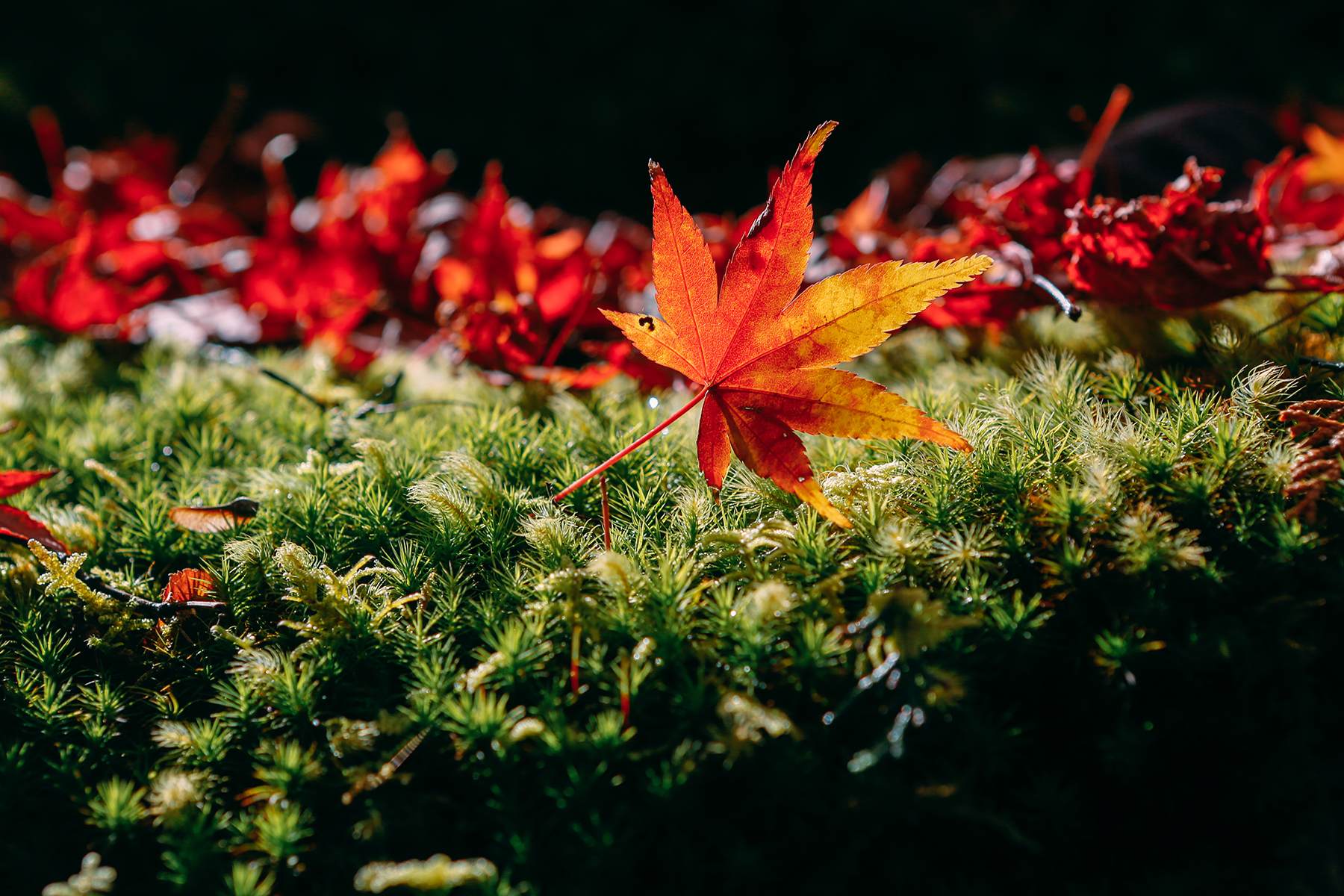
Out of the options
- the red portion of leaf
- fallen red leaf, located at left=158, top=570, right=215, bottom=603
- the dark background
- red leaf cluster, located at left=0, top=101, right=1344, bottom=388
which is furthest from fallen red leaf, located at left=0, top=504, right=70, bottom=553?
the dark background

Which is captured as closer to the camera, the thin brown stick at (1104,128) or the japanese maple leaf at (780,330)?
the japanese maple leaf at (780,330)

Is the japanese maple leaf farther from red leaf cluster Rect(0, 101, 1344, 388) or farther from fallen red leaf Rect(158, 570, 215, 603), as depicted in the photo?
fallen red leaf Rect(158, 570, 215, 603)

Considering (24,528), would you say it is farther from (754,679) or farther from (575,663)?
(754,679)

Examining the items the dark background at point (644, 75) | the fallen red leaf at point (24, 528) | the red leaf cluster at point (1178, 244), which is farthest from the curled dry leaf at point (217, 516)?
the dark background at point (644, 75)

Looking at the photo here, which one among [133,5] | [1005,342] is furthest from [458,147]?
[1005,342]

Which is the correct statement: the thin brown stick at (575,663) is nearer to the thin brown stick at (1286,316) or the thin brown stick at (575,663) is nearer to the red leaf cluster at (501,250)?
the red leaf cluster at (501,250)
